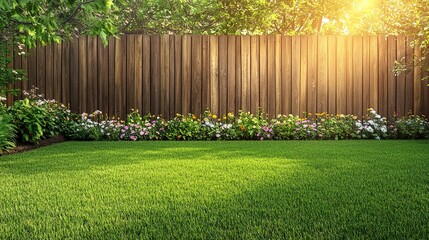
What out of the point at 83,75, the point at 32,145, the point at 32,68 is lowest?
the point at 32,145

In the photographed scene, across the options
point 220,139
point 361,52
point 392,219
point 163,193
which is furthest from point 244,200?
point 361,52

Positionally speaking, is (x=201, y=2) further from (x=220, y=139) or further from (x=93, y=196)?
(x=93, y=196)

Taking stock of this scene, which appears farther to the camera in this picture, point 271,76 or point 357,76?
point 357,76

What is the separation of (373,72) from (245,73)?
265 centimetres

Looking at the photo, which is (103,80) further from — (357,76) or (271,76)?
(357,76)

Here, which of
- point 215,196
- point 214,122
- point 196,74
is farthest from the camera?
point 196,74

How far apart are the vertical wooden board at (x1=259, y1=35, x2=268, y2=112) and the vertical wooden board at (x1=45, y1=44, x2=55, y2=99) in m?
4.27

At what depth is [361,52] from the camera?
9.57 meters

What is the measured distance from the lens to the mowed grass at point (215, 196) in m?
2.57

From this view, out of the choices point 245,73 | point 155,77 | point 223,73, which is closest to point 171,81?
point 155,77

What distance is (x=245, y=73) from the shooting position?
31.0 ft

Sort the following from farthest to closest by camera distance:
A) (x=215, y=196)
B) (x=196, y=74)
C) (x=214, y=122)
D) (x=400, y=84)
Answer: (x=400, y=84) → (x=196, y=74) → (x=214, y=122) → (x=215, y=196)

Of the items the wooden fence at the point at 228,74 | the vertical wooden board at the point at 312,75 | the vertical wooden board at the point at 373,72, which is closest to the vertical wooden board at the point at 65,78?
the wooden fence at the point at 228,74

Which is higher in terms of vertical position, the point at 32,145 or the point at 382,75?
the point at 382,75
